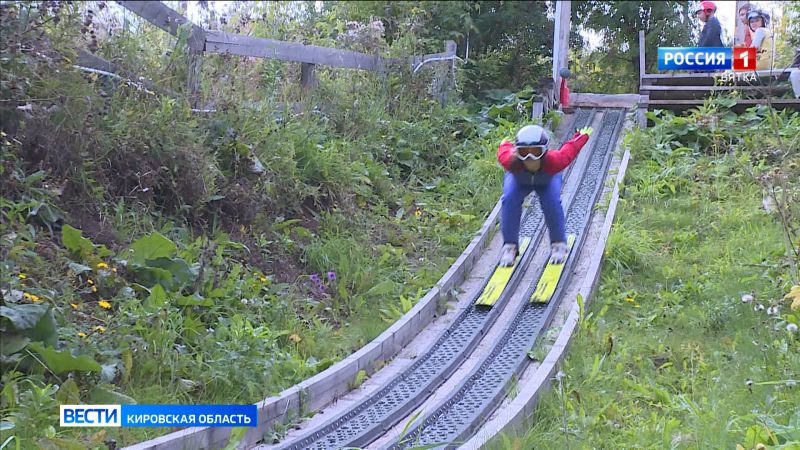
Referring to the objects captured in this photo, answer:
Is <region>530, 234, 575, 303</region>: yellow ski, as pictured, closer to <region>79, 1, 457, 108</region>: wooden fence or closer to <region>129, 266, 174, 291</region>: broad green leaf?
<region>129, 266, 174, 291</region>: broad green leaf

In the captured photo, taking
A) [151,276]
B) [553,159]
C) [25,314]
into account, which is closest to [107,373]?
[25,314]

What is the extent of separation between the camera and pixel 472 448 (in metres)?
4.21

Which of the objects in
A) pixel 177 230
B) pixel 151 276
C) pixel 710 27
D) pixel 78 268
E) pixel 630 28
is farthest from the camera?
pixel 630 28

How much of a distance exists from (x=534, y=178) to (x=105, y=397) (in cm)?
405

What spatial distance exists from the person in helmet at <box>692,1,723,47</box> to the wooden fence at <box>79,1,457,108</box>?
4918 mm

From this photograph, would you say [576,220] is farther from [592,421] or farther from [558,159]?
[592,421]

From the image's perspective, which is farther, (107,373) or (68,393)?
(107,373)

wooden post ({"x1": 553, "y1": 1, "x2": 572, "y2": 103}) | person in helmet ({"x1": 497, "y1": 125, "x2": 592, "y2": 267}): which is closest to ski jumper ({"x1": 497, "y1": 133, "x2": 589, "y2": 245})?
person in helmet ({"x1": 497, "y1": 125, "x2": 592, "y2": 267})

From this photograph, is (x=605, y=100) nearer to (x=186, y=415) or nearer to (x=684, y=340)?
(x=684, y=340)

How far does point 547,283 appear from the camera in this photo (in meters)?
6.84

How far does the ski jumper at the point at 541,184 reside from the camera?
690cm

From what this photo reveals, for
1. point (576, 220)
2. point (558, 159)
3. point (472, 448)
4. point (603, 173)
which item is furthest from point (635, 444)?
point (603, 173)

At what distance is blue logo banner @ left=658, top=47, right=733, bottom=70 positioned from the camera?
12062mm

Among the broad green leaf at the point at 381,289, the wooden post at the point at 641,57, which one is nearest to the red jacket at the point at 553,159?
the broad green leaf at the point at 381,289
